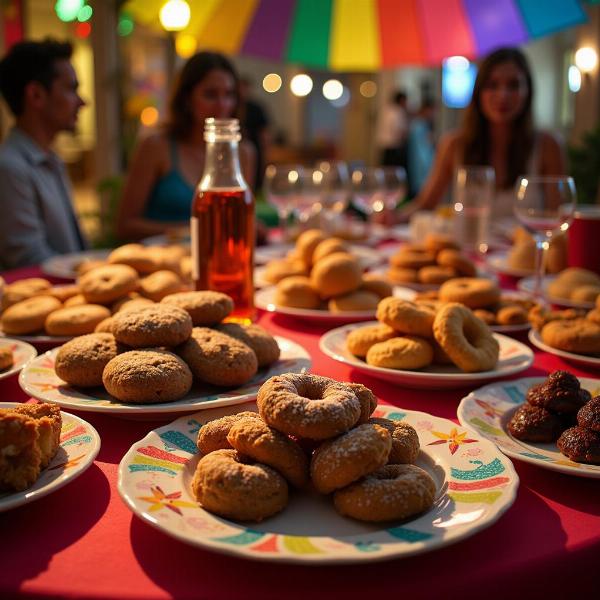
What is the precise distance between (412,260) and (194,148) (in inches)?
77.6

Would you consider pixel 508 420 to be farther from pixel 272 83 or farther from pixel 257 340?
pixel 272 83

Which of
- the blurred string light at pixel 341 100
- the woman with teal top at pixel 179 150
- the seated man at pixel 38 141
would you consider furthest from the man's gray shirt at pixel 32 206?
the blurred string light at pixel 341 100

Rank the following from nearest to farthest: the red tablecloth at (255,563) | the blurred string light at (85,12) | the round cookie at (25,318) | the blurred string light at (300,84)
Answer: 1. the red tablecloth at (255,563)
2. the round cookie at (25,318)
3. the blurred string light at (85,12)
4. the blurred string light at (300,84)

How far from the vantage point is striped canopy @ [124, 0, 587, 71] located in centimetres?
367

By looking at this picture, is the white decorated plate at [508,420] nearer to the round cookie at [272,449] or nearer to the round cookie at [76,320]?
the round cookie at [272,449]

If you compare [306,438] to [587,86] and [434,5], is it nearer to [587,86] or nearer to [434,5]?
[434,5]

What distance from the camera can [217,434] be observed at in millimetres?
847

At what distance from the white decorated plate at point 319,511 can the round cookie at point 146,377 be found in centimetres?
7

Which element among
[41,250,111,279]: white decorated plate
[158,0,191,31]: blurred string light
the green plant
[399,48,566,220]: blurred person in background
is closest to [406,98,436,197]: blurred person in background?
the green plant

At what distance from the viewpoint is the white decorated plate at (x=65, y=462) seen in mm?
745

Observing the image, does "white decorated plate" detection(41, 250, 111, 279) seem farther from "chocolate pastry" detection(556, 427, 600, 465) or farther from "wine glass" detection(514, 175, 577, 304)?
"chocolate pastry" detection(556, 427, 600, 465)

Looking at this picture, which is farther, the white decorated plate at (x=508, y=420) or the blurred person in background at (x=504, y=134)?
the blurred person in background at (x=504, y=134)

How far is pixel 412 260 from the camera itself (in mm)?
1910

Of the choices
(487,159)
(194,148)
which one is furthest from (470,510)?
(487,159)
